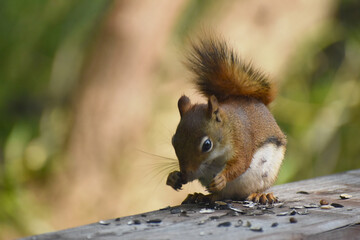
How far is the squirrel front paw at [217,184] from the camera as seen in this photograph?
1.87 meters

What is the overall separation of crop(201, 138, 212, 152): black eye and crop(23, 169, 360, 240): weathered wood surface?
0.60ft

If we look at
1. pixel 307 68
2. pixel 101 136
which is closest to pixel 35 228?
pixel 101 136

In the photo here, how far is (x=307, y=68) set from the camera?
547 centimetres

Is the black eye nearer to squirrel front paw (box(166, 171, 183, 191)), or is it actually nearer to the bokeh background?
squirrel front paw (box(166, 171, 183, 191))

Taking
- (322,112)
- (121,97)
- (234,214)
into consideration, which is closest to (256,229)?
(234,214)

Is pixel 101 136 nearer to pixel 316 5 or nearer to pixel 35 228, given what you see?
pixel 35 228

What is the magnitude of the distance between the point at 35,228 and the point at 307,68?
2732mm

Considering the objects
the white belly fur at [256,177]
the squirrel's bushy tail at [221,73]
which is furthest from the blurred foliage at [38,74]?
the white belly fur at [256,177]

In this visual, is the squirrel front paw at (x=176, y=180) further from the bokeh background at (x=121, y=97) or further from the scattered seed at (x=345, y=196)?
the bokeh background at (x=121, y=97)

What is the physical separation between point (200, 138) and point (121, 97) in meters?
2.21

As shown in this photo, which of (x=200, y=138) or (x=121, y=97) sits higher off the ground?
(x=121, y=97)

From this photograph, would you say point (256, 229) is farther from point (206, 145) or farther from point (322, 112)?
point (322, 112)

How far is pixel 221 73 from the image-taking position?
2109 mm

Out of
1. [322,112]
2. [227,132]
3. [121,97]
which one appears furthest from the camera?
[322,112]
